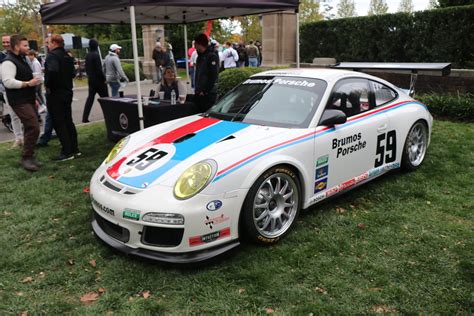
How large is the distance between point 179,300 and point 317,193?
1695 mm

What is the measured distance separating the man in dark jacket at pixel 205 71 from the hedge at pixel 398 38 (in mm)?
7739

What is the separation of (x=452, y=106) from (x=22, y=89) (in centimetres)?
791

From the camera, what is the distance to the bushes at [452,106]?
8555 mm

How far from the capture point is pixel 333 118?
4035mm

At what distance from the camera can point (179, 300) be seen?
296 cm

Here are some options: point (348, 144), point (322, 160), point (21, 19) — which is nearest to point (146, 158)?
point (322, 160)

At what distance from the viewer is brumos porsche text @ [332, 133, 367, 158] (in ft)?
13.6

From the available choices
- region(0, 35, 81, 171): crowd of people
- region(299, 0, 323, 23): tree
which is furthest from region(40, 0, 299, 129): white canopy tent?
region(299, 0, 323, 23): tree

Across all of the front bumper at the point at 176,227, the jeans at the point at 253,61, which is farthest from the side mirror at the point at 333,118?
the jeans at the point at 253,61

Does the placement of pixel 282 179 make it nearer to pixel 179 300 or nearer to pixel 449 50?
pixel 179 300

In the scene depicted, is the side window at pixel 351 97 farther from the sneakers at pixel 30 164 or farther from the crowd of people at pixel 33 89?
the sneakers at pixel 30 164

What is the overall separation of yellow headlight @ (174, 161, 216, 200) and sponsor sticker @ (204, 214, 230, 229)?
0.22 m

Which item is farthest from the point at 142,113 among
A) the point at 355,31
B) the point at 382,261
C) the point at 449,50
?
the point at 355,31

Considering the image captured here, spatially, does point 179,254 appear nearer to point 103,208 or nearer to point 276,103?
point 103,208
